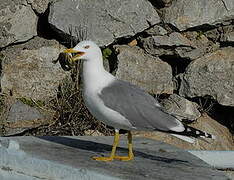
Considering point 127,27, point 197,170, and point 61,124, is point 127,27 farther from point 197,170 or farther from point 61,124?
point 197,170

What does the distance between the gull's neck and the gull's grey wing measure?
4 centimetres

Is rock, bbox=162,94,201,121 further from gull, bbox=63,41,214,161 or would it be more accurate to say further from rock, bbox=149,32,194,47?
gull, bbox=63,41,214,161

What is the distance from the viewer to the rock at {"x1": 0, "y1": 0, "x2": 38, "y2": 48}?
4.84 meters

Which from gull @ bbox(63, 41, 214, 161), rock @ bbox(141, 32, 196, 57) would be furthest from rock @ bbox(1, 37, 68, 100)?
gull @ bbox(63, 41, 214, 161)

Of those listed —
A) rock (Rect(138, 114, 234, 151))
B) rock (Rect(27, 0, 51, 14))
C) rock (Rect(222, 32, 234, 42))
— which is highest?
rock (Rect(27, 0, 51, 14))

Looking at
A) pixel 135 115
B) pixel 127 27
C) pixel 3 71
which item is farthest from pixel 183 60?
pixel 135 115

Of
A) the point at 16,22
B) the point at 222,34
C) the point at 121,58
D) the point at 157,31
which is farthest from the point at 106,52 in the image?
the point at 222,34

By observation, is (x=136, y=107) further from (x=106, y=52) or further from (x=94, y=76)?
(x=106, y=52)

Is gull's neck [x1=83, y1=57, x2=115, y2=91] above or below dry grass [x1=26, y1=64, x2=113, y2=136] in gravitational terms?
above

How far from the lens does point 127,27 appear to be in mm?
4977

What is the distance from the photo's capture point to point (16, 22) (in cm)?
488

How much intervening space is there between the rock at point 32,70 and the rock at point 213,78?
37.8 inches

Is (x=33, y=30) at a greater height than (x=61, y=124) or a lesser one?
greater

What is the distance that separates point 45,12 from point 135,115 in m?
2.16
